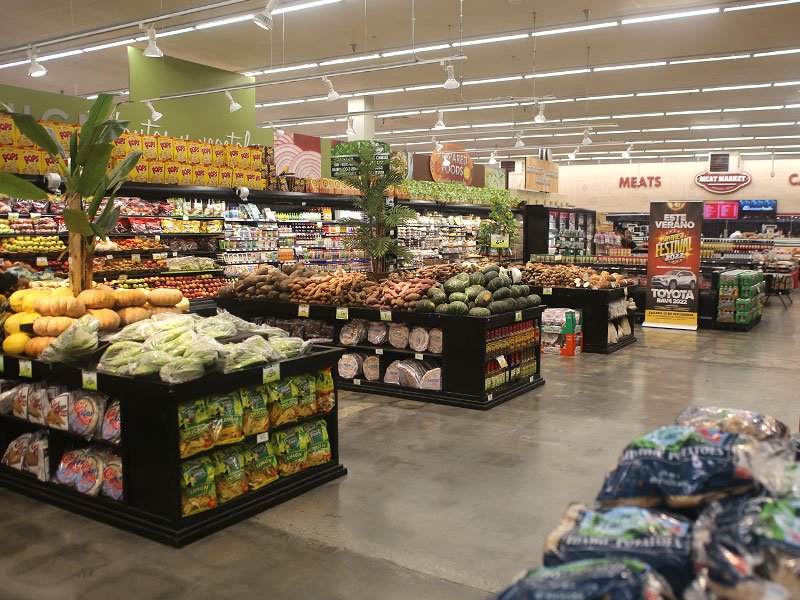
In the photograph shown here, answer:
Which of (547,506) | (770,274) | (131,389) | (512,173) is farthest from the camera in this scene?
(512,173)

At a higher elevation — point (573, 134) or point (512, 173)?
point (573, 134)

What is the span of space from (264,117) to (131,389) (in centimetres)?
2086

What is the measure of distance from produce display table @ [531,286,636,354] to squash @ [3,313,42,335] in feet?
22.8

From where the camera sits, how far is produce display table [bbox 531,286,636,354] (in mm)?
9609

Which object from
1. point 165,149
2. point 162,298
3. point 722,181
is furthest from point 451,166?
point 722,181

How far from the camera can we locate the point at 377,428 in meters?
5.84

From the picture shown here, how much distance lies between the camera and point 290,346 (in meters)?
4.49

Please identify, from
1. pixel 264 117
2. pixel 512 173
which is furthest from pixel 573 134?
pixel 264 117

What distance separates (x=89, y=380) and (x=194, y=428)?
0.71m

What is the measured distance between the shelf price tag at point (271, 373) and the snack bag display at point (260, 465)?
1.37ft

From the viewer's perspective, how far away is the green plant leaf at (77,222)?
14.6 ft

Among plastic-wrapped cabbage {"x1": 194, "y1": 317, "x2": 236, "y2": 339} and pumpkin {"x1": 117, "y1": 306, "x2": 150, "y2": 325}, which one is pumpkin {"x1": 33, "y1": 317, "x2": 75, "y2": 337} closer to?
pumpkin {"x1": 117, "y1": 306, "x2": 150, "y2": 325}

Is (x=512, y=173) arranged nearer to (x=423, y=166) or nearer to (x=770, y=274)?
(x=423, y=166)

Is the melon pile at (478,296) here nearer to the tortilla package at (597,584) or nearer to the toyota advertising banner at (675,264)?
the tortilla package at (597,584)
